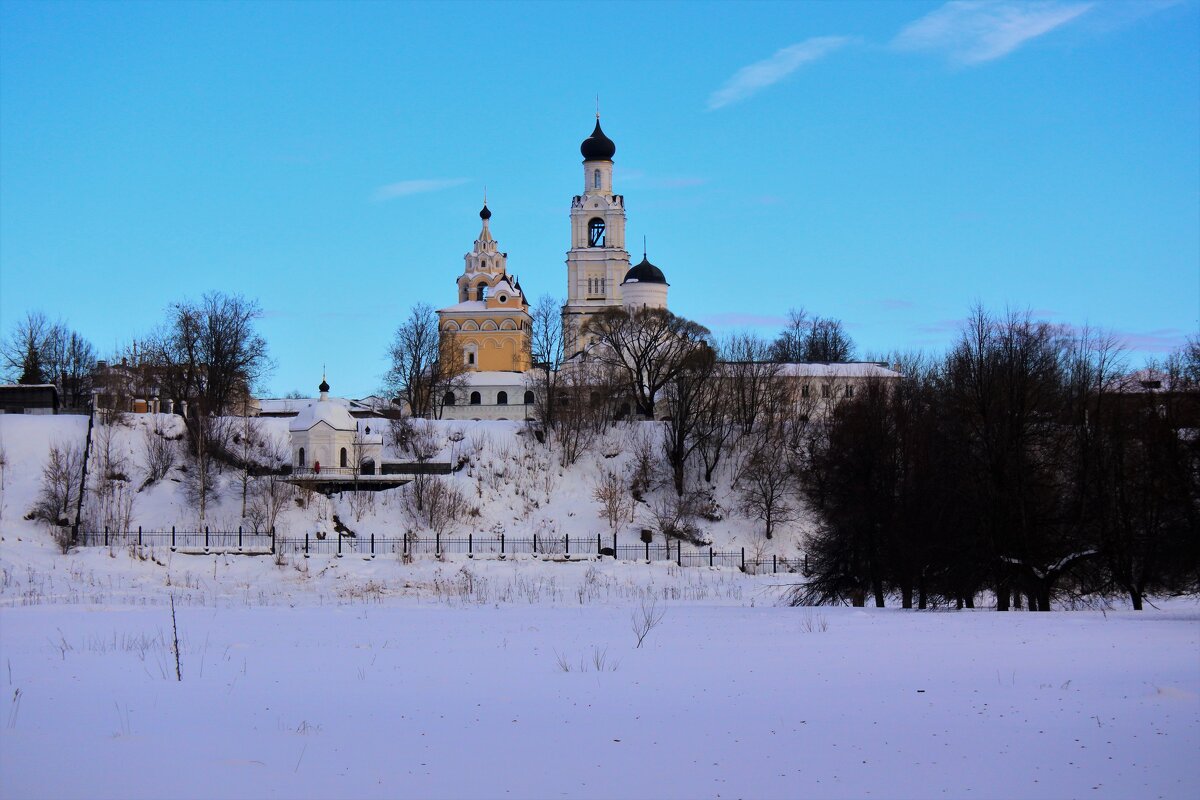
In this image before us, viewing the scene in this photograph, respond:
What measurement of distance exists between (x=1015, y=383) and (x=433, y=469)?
2867 centimetres

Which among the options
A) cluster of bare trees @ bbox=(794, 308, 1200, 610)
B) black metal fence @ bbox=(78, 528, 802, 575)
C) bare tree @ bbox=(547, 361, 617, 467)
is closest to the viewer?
cluster of bare trees @ bbox=(794, 308, 1200, 610)

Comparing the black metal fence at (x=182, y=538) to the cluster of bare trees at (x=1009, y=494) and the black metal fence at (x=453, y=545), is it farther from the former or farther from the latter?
the cluster of bare trees at (x=1009, y=494)

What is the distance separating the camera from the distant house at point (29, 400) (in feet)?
175

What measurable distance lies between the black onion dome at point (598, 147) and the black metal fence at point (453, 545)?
52119 millimetres

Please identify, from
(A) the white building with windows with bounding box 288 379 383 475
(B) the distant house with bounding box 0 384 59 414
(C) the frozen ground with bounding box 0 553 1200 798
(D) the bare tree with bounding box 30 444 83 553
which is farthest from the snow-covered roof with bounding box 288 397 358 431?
(C) the frozen ground with bounding box 0 553 1200 798

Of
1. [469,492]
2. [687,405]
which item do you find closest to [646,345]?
[687,405]

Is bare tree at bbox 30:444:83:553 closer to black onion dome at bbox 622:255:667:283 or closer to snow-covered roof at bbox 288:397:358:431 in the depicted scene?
snow-covered roof at bbox 288:397:358:431

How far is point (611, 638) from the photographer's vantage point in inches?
639

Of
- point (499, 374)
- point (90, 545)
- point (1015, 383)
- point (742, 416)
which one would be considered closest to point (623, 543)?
point (742, 416)

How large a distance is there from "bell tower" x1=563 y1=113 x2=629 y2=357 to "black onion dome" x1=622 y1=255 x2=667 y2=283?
274 inches

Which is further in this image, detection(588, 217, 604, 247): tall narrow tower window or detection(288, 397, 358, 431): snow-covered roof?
detection(588, 217, 604, 247): tall narrow tower window

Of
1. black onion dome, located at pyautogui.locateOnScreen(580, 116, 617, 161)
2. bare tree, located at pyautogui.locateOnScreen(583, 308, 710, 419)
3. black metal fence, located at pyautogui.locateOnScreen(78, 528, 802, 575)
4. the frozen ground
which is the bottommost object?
the frozen ground

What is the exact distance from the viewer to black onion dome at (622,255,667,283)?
3223 inches

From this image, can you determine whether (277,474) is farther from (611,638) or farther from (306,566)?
(611,638)
